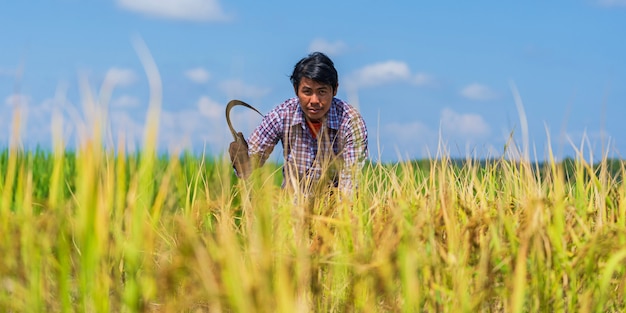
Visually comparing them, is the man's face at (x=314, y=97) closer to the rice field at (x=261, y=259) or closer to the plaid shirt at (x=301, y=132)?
the plaid shirt at (x=301, y=132)

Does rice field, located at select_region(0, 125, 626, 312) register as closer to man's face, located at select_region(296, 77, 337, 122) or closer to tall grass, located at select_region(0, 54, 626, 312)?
tall grass, located at select_region(0, 54, 626, 312)

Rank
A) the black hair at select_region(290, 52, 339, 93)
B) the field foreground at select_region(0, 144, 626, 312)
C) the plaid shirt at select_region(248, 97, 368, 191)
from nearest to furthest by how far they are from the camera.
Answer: the field foreground at select_region(0, 144, 626, 312) → the black hair at select_region(290, 52, 339, 93) → the plaid shirt at select_region(248, 97, 368, 191)

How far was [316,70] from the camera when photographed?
3725mm

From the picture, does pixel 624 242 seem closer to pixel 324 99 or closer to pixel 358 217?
pixel 358 217

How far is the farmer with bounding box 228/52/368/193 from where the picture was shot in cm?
373

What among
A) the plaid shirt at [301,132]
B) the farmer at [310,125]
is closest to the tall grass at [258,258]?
the farmer at [310,125]

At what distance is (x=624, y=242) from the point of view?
2123 millimetres

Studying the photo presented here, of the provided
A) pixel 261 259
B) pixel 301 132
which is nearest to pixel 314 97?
pixel 301 132

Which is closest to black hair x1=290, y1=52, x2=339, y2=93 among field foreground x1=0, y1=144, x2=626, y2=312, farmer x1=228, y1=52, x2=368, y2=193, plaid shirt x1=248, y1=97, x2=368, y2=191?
farmer x1=228, y1=52, x2=368, y2=193

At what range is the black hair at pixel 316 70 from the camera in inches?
147

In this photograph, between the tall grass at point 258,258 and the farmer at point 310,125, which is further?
the farmer at point 310,125

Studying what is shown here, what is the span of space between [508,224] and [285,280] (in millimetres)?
750

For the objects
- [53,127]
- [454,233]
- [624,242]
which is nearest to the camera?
[53,127]

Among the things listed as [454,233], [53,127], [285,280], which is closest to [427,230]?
[454,233]
